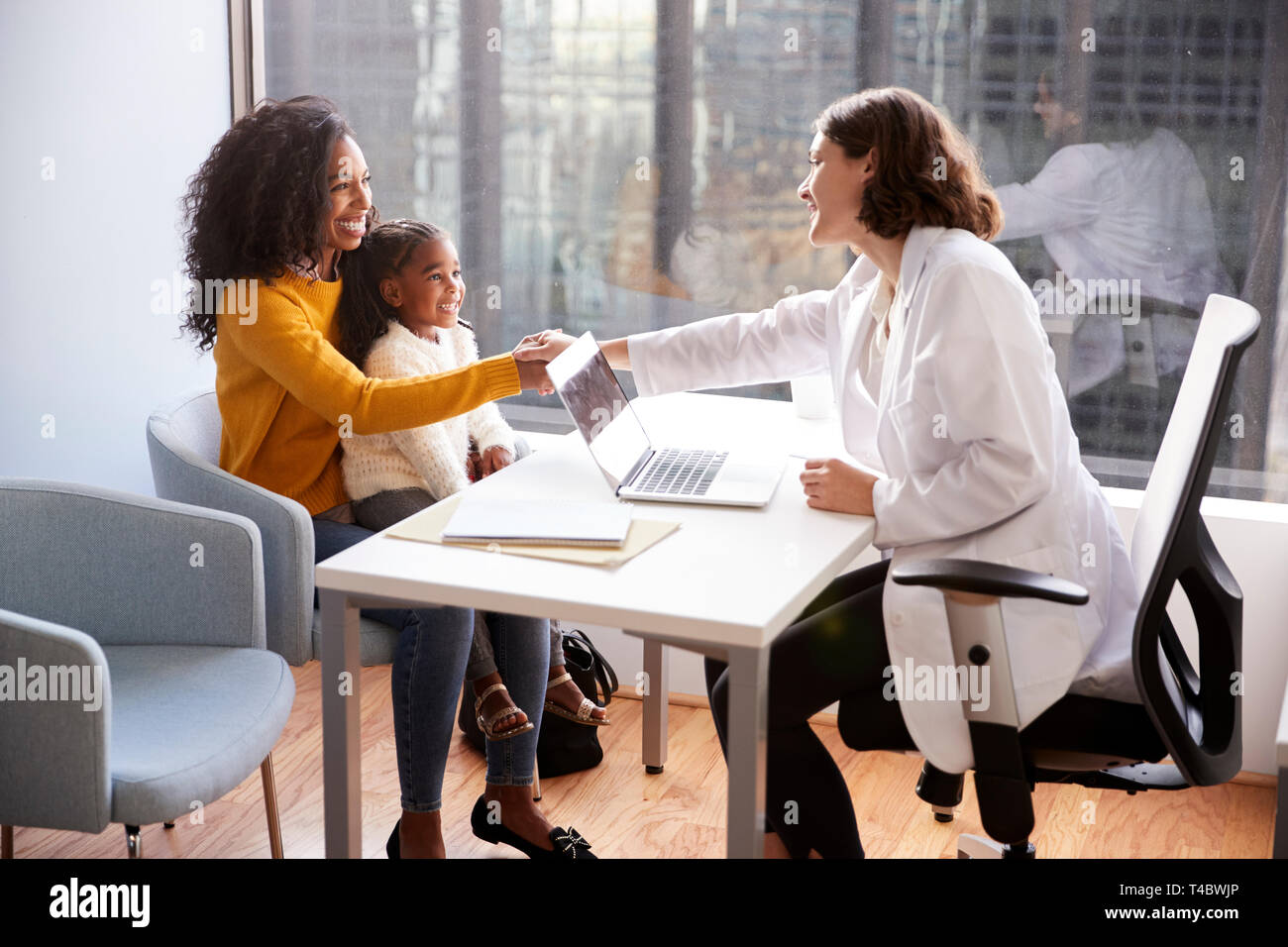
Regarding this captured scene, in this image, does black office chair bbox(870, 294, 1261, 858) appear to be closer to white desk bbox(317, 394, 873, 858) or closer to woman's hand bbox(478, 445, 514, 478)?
white desk bbox(317, 394, 873, 858)

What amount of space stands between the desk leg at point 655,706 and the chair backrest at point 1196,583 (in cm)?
107

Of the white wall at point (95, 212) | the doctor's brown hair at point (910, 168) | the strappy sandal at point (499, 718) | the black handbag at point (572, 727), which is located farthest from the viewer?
the white wall at point (95, 212)

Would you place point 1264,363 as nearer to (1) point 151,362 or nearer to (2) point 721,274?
(2) point 721,274

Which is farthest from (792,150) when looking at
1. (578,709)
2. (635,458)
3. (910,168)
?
(578,709)

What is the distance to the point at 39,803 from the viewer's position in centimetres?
174

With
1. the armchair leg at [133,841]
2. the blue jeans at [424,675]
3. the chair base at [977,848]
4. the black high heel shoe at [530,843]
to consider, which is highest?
the blue jeans at [424,675]

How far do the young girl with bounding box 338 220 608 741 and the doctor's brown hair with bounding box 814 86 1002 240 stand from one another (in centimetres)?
76

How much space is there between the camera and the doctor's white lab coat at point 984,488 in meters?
1.75

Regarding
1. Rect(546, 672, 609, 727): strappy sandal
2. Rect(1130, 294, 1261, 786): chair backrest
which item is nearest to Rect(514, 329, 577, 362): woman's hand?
Rect(546, 672, 609, 727): strappy sandal

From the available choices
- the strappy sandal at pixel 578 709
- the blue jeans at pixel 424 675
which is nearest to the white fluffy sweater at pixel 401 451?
the blue jeans at pixel 424 675

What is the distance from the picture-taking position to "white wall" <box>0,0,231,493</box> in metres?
2.75

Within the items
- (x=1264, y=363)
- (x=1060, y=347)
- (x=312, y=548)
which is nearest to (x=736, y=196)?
(x=1060, y=347)

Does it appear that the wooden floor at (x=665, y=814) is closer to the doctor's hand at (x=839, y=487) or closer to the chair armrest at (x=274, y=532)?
the chair armrest at (x=274, y=532)

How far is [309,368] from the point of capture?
218 centimetres
